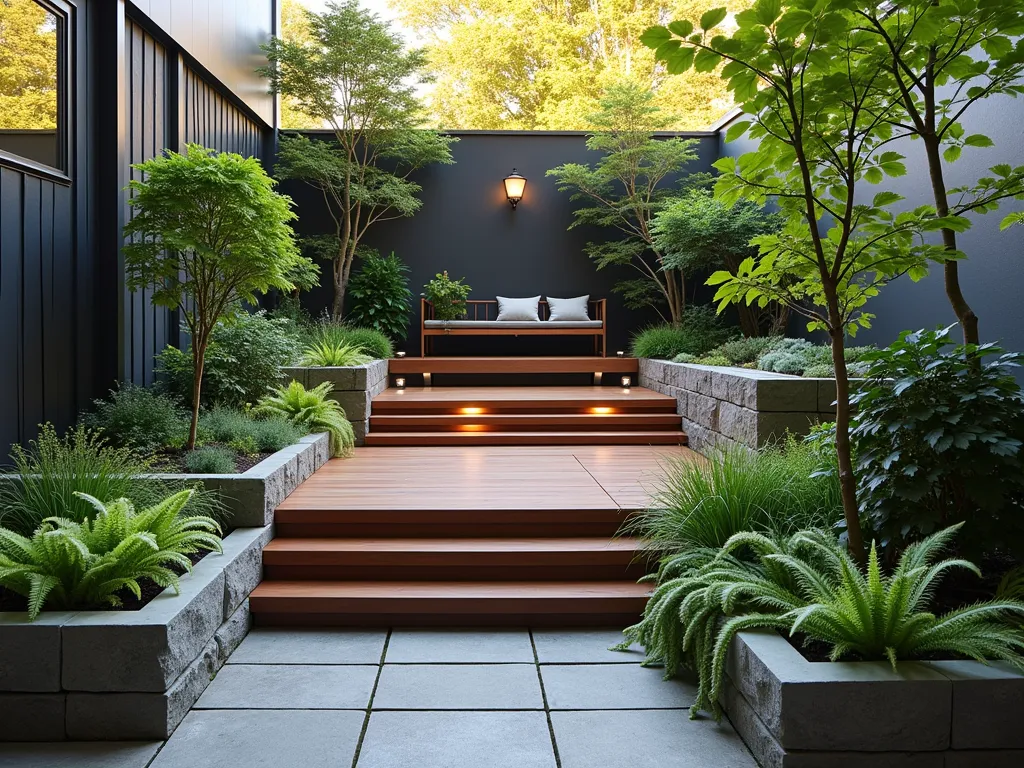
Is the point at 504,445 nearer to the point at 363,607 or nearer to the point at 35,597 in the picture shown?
the point at 363,607

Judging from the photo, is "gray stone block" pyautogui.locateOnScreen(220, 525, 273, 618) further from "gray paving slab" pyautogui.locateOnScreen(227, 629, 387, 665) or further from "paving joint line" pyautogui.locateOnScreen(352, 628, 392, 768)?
"paving joint line" pyautogui.locateOnScreen(352, 628, 392, 768)

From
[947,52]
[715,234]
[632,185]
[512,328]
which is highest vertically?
[632,185]

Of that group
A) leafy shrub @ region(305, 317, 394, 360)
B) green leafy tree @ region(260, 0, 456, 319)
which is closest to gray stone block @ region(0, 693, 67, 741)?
leafy shrub @ region(305, 317, 394, 360)

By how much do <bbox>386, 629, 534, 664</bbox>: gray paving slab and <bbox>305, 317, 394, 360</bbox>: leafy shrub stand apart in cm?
478

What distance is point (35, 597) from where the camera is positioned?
8.64ft

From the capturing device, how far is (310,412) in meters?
6.02

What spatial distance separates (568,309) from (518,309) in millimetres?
633

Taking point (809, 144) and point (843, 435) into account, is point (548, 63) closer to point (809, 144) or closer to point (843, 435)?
point (809, 144)

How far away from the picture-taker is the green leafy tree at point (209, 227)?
441 cm

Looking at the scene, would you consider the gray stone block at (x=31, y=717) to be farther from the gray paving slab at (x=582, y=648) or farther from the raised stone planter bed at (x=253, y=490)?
the gray paving slab at (x=582, y=648)

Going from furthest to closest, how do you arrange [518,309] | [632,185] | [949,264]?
1. [518,309]
2. [632,185]
3. [949,264]

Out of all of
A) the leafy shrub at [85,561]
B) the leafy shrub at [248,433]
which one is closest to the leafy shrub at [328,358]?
the leafy shrub at [248,433]

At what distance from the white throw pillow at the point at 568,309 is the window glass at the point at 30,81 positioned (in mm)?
6055

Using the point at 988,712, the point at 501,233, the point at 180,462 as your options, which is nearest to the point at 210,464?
the point at 180,462
